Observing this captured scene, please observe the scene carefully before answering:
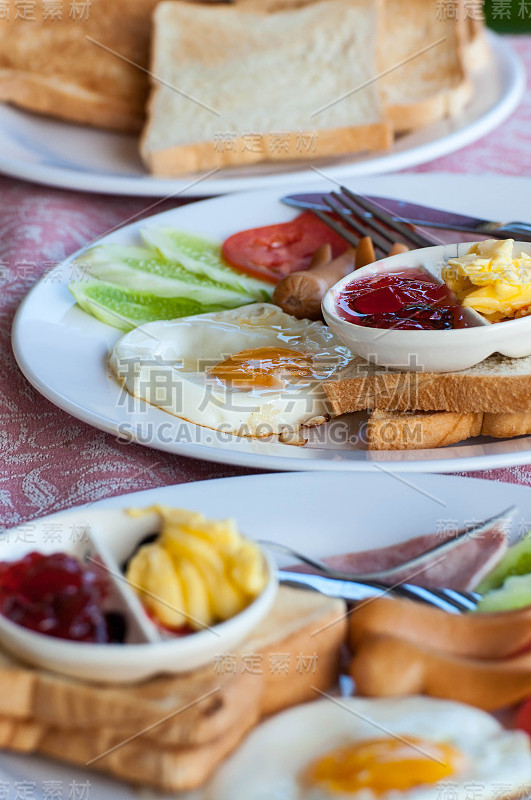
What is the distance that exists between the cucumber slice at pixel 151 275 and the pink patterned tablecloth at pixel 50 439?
23 cm

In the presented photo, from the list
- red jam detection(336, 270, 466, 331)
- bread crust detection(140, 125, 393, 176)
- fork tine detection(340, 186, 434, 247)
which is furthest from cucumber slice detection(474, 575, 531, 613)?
bread crust detection(140, 125, 393, 176)

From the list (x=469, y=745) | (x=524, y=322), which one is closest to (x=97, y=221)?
(x=524, y=322)

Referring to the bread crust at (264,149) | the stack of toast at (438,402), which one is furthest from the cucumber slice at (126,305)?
the bread crust at (264,149)

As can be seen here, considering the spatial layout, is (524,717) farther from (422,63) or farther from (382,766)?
(422,63)

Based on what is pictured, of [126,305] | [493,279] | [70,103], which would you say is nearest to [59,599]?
[493,279]

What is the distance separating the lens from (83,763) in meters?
1.00

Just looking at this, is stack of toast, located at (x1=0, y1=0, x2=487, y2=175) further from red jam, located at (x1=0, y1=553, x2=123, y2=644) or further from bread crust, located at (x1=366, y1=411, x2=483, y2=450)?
red jam, located at (x1=0, y1=553, x2=123, y2=644)

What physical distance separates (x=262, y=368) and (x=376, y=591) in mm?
742

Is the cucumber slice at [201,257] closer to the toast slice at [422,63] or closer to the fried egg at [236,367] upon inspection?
the fried egg at [236,367]

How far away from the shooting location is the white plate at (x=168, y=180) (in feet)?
9.36

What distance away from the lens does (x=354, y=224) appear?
251 cm

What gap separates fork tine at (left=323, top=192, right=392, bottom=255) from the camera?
240 centimetres

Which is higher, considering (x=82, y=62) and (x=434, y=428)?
(x=82, y=62)

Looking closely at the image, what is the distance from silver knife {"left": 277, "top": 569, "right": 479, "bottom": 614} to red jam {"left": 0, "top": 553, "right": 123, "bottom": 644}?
0.92ft
